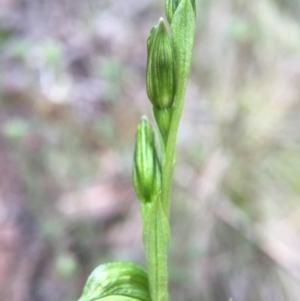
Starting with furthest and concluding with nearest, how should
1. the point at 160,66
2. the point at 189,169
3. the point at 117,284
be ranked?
the point at 189,169 → the point at 117,284 → the point at 160,66

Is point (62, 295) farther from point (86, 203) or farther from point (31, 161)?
point (31, 161)

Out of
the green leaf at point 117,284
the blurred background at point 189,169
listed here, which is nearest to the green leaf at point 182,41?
the green leaf at point 117,284

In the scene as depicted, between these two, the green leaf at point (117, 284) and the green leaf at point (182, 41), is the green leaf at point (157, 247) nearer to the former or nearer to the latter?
the green leaf at point (117, 284)

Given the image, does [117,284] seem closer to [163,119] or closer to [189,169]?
[163,119]

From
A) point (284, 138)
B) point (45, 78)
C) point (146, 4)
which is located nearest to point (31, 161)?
point (45, 78)

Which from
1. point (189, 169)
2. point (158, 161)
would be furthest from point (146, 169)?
point (189, 169)

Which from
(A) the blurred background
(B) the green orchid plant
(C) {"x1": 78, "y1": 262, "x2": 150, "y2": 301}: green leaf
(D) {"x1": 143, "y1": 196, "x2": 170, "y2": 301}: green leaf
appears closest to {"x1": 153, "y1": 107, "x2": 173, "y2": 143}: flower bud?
(B) the green orchid plant

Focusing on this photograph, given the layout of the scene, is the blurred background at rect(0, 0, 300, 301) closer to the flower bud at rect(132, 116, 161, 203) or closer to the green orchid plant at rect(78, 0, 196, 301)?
the green orchid plant at rect(78, 0, 196, 301)
